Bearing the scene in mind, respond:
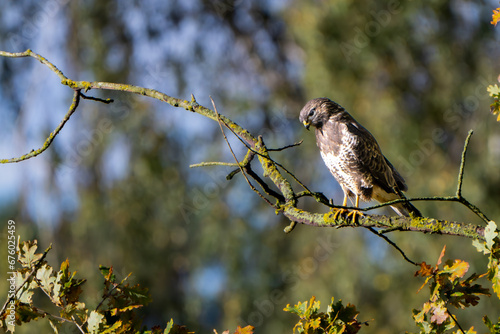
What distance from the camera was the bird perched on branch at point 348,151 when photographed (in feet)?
11.4

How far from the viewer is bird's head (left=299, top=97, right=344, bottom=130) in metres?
3.52

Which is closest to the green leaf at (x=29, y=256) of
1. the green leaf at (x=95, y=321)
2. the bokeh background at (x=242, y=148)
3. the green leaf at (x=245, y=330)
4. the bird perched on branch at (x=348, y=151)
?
the green leaf at (x=95, y=321)

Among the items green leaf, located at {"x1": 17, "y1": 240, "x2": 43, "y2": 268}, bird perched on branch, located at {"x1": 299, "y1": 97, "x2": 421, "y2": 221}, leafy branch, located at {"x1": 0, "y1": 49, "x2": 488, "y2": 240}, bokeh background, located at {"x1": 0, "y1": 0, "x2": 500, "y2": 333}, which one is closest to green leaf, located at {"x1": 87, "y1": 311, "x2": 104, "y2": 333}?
green leaf, located at {"x1": 17, "y1": 240, "x2": 43, "y2": 268}

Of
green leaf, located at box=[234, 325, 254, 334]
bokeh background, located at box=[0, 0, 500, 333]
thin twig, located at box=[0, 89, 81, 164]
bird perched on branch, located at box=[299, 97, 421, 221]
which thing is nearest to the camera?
green leaf, located at box=[234, 325, 254, 334]

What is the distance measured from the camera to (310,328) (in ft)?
5.72

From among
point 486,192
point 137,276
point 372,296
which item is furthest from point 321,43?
point 137,276

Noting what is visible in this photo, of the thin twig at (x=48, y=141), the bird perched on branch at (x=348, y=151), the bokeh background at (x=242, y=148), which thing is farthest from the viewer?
the bokeh background at (x=242, y=148)

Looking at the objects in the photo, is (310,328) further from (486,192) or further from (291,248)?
(291,248)

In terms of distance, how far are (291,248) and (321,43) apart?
94.6 inches

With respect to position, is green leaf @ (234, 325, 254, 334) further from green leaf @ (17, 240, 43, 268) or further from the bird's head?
the bird's head

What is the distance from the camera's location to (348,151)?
11.4 feet

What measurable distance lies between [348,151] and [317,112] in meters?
0.27

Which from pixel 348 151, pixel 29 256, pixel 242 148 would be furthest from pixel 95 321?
pixel 242 148

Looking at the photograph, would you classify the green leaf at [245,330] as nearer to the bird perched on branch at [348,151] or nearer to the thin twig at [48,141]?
the thin twig at [48,141]
